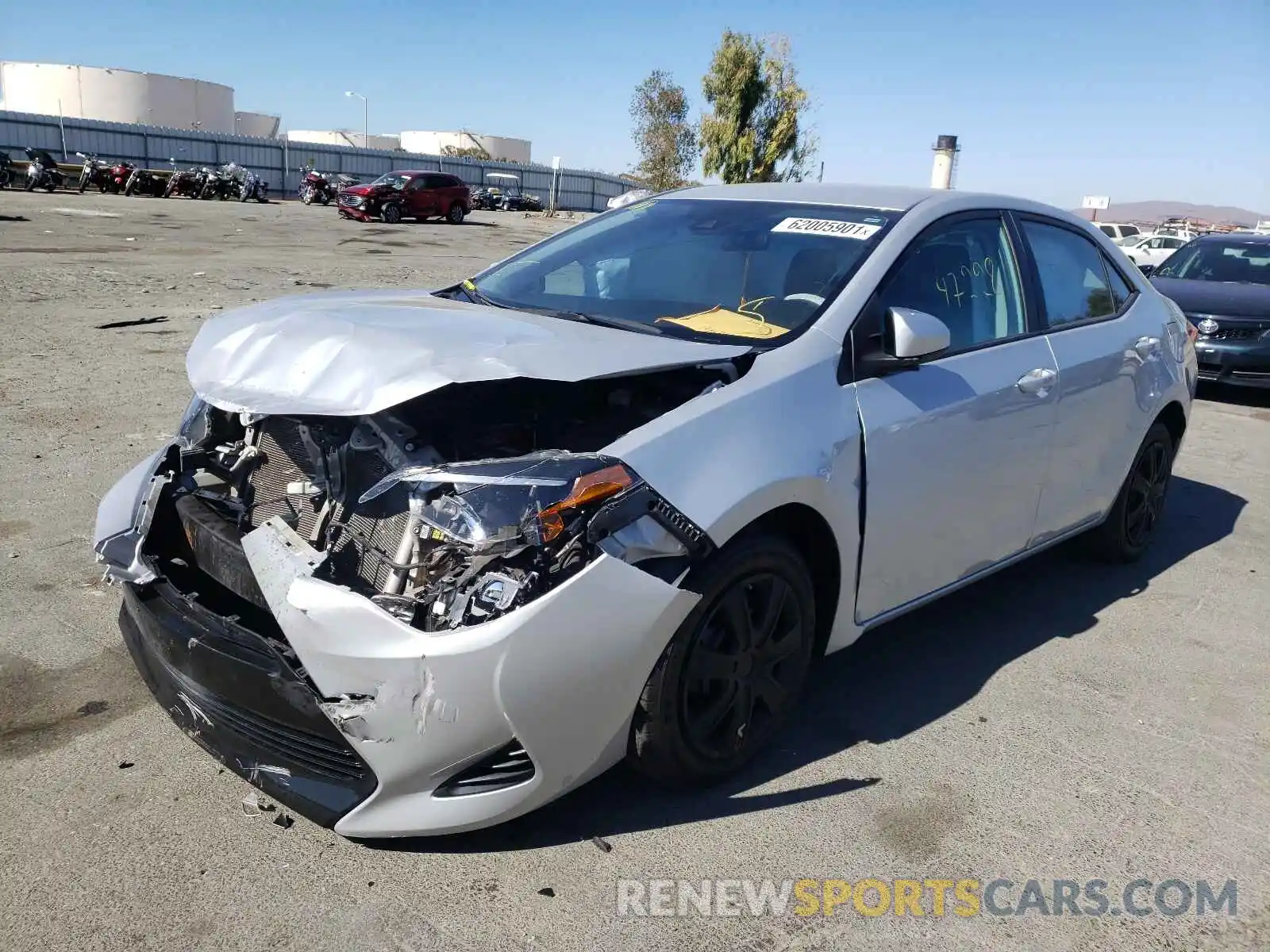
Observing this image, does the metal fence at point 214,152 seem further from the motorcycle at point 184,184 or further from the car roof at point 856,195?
the car roof at point 856,195

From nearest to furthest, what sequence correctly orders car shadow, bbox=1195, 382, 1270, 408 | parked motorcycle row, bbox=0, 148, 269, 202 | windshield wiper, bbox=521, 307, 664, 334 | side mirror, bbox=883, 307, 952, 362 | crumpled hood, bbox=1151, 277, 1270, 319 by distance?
side mirror, bbox=883, 307, 952, 362 < windshield wiper, bbox=521, 307, 664, 334 < crumpled hood, bbox=1151, 277, 1270, 319 < car shadow, bbox=1195, 382, 1270, 408 < parked motorcycle row, bbox=0, 148, 269, 202

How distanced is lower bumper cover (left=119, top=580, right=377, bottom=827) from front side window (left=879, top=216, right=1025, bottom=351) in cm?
214

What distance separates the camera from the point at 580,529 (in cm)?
239

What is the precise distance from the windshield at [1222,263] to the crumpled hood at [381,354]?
33.9ft

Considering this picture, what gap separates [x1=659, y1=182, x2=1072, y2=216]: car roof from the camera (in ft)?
12.5

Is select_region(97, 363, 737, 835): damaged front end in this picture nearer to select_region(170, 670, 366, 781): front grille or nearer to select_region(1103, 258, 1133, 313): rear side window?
select_region(170, 670, 366, 781): front grille

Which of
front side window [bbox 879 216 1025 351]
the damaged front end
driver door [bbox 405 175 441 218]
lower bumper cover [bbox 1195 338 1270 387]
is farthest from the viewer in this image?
driver door [bbox 405 175 441 218]

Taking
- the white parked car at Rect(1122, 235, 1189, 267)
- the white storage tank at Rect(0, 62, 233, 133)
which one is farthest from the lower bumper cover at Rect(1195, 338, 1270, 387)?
the white storage tank at Rect(0, 62, 233, 133)

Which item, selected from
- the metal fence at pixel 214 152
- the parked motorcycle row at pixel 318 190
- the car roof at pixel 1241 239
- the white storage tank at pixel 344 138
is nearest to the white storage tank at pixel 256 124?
the white storage tank at pixel 344 138

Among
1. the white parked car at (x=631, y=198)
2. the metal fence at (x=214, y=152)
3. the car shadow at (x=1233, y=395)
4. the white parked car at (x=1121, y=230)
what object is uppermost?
the metal fence at (x=214, y=152)

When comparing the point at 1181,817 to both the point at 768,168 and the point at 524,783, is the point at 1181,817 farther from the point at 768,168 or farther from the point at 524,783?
the point at 768,168

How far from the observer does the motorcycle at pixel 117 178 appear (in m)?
34.1

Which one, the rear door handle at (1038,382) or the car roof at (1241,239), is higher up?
the car roof at (1241,239)

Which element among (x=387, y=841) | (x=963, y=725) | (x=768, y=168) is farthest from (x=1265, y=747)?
(x=768, y=168)
